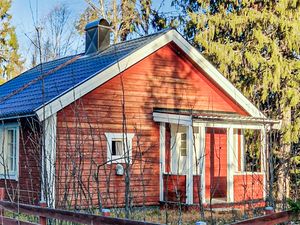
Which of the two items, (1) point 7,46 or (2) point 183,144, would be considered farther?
(1) point 7,46

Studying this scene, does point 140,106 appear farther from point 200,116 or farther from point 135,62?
point 200,116

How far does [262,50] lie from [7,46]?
20199mm

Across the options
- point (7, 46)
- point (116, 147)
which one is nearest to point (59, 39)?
point (7, 46)

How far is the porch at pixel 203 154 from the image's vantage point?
1334cm

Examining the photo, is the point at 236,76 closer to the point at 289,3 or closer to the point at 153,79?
the point at 289,3

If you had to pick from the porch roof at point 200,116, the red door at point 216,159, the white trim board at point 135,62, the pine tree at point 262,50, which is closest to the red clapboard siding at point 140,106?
the white trim board at point 135,62

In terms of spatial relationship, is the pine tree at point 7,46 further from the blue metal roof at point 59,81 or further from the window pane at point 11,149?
the window pane at point 11,149

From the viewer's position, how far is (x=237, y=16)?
1959 cm

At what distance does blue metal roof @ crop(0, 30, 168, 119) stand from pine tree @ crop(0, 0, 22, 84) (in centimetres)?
1779

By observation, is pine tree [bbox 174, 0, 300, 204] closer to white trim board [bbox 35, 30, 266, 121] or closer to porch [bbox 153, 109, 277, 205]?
white trim board [bbox 35, 30, 266, 121]

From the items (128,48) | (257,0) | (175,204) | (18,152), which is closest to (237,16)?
(257,0)

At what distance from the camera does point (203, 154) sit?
1381 cm

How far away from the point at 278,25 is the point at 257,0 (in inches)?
72.0

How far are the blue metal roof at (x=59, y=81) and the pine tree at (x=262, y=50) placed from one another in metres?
5.12
